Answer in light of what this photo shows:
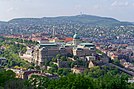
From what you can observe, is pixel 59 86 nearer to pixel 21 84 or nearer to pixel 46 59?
pixel 21 84

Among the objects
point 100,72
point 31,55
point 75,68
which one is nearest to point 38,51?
point 31,55

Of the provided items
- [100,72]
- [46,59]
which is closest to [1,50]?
[46,59]

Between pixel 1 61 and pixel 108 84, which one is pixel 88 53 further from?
pixel 108 84

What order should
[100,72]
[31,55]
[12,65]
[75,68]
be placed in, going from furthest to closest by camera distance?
[31,55] → [12,65] → [75,68] → [100,72]

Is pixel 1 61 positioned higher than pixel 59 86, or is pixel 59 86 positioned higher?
pixel 59 86

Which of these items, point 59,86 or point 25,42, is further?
point 25,42

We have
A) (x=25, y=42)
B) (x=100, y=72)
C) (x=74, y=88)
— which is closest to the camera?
(x=74, y=88)

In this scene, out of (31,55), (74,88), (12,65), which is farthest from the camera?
(31,55)

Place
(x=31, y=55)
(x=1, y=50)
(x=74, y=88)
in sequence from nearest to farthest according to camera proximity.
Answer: (x=74, y=88)
(x=31, y=55)
(x=1, y=50)

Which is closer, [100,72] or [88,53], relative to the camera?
[100,72]
